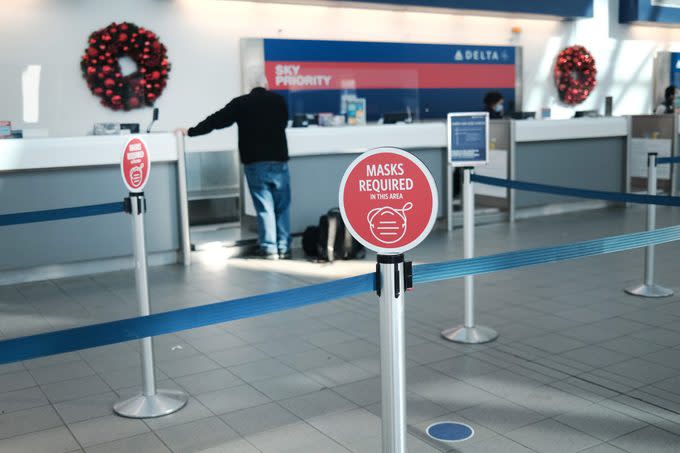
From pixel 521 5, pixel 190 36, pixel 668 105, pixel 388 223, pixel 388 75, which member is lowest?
pixel 388 223

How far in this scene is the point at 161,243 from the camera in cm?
643

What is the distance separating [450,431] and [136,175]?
1699mm

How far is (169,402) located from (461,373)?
4.45ft

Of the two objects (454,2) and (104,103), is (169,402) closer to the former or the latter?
(104,103)

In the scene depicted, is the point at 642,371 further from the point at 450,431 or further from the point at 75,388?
the point at 75,388

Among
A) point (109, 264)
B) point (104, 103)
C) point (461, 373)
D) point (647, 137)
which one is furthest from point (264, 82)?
point (647, 137)

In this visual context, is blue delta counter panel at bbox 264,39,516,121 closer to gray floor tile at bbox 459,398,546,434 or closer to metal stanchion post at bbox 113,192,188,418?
metal stanchion post at bbox 113,192,188,418

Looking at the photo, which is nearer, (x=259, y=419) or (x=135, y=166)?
(x=259, y=419)

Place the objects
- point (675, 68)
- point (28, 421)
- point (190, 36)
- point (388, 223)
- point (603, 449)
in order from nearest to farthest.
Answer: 1. point (388, 223)
2. point (603, 449)
3. point (28, 421)
4. point (190, 36)
5. point (675, 68)

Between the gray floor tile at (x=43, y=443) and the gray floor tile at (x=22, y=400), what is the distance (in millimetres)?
337

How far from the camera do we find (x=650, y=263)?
4.96m

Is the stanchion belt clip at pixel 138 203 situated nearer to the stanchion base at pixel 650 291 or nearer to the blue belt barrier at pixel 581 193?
the blue belt barrier at pixel 581 193

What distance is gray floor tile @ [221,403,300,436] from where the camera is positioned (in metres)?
3.02

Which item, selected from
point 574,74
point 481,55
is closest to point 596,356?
point 481,55
